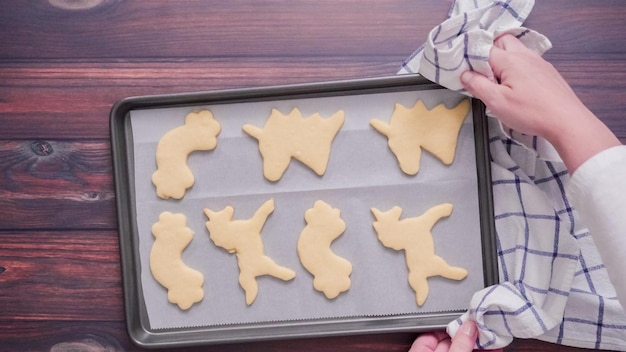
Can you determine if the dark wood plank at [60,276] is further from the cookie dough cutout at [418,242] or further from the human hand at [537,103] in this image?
the human hand at [537,103]

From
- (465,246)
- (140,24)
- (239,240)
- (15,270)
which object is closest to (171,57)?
(140,24)

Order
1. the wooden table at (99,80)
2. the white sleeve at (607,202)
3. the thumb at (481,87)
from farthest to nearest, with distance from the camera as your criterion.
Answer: the wooden table at (99,80) → the thumb at (481,87) → the white sleeve at (607,202)

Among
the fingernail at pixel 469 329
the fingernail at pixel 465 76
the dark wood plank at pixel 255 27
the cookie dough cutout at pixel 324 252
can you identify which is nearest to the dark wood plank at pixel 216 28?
the dark wood plank at pixel 255 27

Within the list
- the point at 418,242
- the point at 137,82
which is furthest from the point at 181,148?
the point at 418,242

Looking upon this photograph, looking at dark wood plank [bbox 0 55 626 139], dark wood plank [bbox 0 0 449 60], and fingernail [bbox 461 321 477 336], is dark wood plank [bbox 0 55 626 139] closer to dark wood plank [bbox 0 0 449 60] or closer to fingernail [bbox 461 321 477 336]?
dark wood plank [bbox 0 0 449 60]

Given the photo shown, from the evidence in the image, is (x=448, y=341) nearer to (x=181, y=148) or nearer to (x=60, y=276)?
(x=181, y=148)
